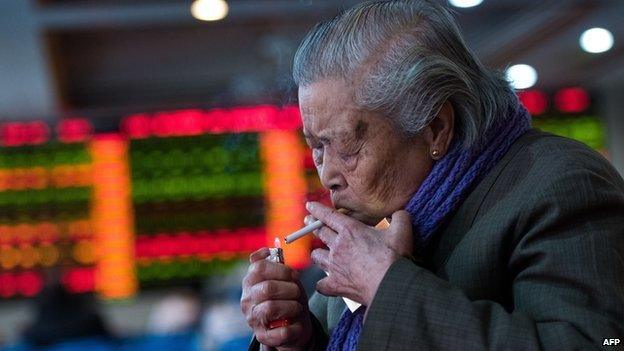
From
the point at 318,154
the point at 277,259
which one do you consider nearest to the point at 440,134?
the point at 318,154

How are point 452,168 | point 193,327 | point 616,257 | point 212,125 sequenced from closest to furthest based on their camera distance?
point 616,257
point 452,168
point 193,327
point 212,125

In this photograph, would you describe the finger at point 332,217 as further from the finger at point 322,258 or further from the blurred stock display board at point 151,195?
the blurred stock display board at point 151,195

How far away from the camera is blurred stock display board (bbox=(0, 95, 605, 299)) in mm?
5465

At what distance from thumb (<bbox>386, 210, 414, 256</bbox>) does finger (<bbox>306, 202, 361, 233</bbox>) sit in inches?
2.0

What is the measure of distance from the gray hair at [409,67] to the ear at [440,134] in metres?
0.01

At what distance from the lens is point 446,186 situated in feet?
4.50

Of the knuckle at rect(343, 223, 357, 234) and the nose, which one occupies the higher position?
the nose

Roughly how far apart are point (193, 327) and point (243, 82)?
5.89 feet

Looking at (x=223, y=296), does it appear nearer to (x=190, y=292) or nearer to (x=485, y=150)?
(x=190, y=292)

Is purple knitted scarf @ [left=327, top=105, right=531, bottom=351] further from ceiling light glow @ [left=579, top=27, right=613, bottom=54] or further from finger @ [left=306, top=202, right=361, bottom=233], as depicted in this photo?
ceiling light glow @ [left=579, top=27, right=613, bottom=54]

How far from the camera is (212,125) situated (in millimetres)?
5441

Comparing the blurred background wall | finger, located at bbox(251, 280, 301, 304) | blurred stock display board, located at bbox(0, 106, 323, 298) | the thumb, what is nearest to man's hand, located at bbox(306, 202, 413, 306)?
the thumb

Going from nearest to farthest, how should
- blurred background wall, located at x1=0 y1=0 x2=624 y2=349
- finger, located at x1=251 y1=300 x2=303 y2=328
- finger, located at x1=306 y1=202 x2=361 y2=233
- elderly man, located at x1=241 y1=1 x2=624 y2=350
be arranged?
elderly man, located at x1=241 y1=1 x2=624 y2=350
finger, located at x1=306 y1=202 x2=361 y2=233
finger, located at x1=251 y1=300 x2=303 y2=328
blurred background wall, located at x1=0 y1=0 x2=624 y2=349

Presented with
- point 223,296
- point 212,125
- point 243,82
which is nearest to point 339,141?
point 223,296
